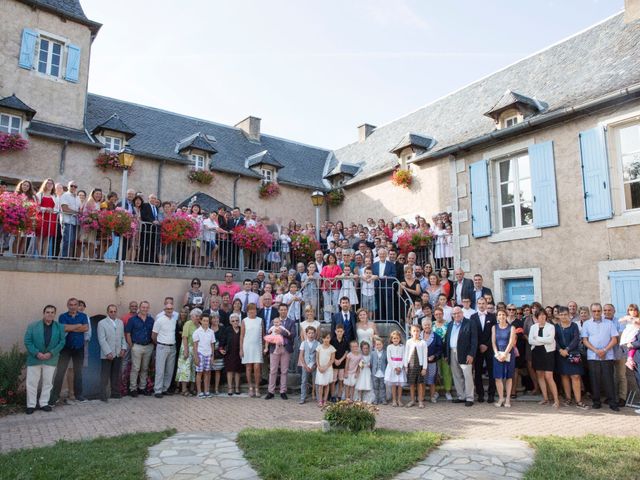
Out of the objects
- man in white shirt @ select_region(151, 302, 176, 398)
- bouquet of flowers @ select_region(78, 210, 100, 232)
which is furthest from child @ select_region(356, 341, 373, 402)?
bouquet of flowers @ select_region(78, 210, 100, 232)

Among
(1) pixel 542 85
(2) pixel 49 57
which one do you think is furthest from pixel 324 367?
(2) pixel 49 57

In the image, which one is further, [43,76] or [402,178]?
[402,178]

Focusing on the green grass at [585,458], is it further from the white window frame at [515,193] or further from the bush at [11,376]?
the bush at [11,376]

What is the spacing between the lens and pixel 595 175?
361 inches

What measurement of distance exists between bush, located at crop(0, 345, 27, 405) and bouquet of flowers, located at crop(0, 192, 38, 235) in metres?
2.01

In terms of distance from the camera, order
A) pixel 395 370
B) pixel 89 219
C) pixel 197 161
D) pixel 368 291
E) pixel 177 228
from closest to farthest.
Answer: pixel 395 370 → pixel 89 219 → pixel 368 291 → pixel 177 228 → pixel 197 161

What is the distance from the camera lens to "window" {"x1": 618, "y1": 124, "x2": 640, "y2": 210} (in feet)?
28.9

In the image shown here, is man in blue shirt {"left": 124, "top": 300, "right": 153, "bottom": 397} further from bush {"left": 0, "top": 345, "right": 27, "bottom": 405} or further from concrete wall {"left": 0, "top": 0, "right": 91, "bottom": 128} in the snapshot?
concrete wall {"left": 0, "top": 0, "right": 91, "bottom": 128}

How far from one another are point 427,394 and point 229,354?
12.0 feet

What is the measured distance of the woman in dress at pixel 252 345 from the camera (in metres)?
9.04

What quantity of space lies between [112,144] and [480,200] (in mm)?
10303

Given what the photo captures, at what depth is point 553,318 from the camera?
8.52 meters

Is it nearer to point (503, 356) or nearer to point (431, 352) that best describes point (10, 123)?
point (431, 352)

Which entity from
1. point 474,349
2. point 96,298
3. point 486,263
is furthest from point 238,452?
point 486,263
